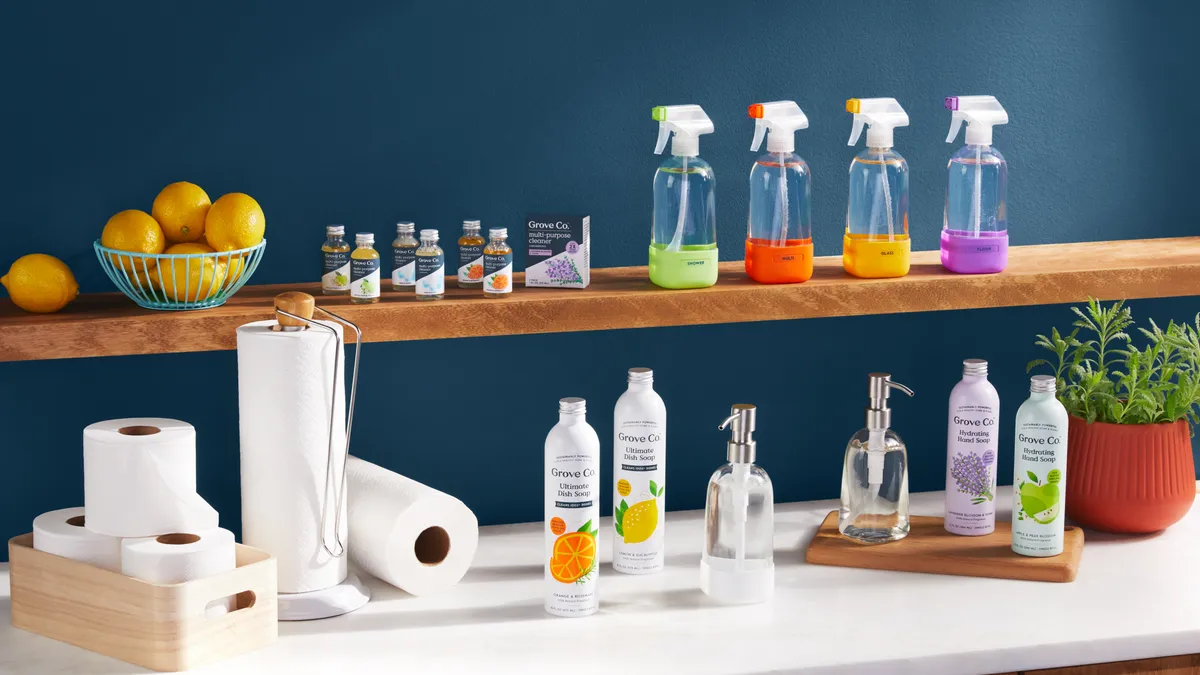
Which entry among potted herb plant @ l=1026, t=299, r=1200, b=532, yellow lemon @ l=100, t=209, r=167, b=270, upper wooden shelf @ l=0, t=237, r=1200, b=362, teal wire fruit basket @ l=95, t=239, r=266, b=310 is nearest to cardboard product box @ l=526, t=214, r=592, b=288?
upper wooden shelf @ l=0, t=237, r=1200, b=362

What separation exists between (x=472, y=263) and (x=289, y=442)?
0.36 m

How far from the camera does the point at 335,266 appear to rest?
71.5 inches

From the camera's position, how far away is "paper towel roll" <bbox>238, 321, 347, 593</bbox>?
163 cm

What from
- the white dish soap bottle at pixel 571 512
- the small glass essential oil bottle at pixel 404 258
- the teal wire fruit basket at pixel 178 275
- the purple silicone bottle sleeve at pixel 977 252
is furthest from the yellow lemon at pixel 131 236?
the purple silicone bottle sleeve at pixel 977 252

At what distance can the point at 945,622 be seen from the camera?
1.66 meters

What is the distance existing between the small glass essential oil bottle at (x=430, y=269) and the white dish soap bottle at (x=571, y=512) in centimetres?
24

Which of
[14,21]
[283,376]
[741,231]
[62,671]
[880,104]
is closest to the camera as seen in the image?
[62,671]

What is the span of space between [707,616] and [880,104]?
2.38 feet

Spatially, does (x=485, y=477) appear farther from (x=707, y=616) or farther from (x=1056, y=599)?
(x=1056, y=599)

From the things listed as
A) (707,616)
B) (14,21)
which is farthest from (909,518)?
(14,21)

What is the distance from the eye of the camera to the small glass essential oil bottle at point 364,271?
69.1 inches

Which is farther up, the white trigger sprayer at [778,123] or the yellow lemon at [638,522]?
the white trigger sprayer at [778,123]

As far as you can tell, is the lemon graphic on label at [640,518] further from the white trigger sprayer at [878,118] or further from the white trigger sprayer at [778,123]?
the white trigger sprayer at [878,118]

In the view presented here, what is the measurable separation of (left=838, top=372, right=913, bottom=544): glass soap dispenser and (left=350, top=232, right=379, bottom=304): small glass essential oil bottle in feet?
2.22
